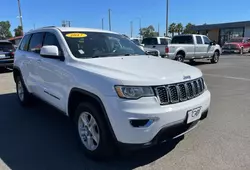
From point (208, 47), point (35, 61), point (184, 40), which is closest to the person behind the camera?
point (35, 61)

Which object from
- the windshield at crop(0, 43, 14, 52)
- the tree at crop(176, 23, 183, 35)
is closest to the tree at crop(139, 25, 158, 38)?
the tree at crop(176, 23, 183, 35)

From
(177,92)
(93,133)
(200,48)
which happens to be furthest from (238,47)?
(93,133)

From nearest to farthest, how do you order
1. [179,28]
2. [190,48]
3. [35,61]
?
[35,61], [190,48], [179,28]

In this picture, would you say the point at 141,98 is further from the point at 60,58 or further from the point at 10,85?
the point at 10,85

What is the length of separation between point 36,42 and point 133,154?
3207 mm

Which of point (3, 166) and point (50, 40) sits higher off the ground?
point (50, 40)

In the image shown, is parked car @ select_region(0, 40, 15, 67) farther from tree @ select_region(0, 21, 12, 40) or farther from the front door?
tree @ select_region(0, 21, 12, 40)

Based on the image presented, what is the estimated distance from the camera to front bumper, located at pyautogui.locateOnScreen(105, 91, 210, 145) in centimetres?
255

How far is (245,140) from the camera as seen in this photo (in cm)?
368

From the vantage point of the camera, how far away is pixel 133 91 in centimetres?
263

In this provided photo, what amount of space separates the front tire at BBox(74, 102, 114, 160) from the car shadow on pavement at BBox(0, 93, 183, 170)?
0.55 ft

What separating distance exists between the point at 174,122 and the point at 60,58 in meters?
2.03

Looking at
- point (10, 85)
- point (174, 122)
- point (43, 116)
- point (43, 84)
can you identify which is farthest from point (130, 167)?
point (10, 85)

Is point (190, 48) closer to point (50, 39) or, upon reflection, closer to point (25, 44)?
point (25, 44)
